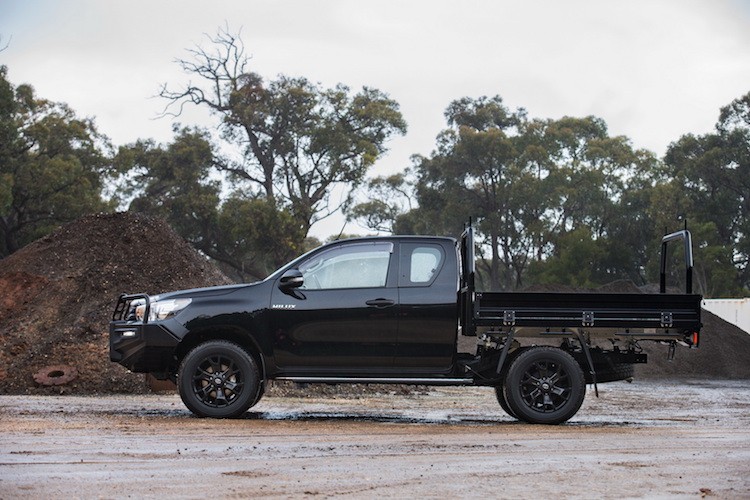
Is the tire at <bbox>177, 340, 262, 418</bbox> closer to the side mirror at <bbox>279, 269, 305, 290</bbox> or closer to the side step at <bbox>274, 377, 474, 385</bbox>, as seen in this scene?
the side step at <bbox>274, 377, 474, 385</bbox>

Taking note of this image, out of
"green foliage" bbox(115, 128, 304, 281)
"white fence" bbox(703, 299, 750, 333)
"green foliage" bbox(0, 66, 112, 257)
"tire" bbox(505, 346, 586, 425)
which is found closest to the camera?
"tire" bbox(505, 346, 586, 425)

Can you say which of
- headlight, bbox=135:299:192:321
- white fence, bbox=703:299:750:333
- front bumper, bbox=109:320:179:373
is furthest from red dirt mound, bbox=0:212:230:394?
white fence, bbox=703:299:750:333

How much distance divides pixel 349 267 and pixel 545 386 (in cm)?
251

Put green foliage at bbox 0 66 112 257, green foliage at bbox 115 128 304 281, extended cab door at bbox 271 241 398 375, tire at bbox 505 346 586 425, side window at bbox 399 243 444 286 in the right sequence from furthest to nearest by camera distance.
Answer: green foliage at bbox 115 128 304 281
green foliage at bbox 0 66 112 257
side window at bbox 399 243 444 286
extended cab door at bbox 271 241 398 375
tire at bbox 505 346 586 425

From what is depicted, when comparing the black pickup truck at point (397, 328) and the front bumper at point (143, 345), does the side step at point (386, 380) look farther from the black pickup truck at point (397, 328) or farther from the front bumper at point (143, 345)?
the front bumper at point (143, 345)

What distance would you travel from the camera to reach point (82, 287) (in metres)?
22.9

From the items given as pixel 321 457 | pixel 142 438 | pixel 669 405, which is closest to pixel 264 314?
pixel 142 438

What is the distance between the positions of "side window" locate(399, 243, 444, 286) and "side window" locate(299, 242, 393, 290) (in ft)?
0.65

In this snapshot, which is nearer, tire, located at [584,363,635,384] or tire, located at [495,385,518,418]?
tire, located at [584,363,635,384]

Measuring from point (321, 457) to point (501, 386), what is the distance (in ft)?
14.5

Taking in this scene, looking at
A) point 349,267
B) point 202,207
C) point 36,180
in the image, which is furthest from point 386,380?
point 202,207

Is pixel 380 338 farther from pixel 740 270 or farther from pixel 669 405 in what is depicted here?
pixel 740 270

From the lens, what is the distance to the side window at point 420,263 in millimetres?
13094

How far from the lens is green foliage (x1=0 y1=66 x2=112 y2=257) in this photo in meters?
50.1
